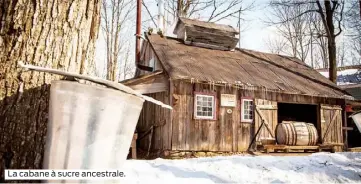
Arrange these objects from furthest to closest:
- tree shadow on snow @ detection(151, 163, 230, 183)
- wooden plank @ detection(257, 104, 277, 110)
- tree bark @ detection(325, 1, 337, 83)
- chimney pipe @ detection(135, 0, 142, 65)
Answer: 1. tree bark @ detection(325, 1, 337, 83)
2. chimney pipe @ detection(135, 0, 142, 65)
3. wooden plank @ detection(257, 104, 277, 110)
4. tree shadow on snow @ detection(151, 163, 230, 183)

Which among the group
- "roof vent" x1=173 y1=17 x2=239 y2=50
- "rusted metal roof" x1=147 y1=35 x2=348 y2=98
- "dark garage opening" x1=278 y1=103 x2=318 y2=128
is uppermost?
"roof vent" x1=173 y1=17 x2=239 y2=50

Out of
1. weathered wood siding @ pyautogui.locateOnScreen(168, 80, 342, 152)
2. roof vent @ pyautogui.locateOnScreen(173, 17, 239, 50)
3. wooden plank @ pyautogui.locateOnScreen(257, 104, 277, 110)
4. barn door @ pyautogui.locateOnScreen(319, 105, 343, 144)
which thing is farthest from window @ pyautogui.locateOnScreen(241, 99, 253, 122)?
roof vent @ pyautogui.locateOnScreen(173, 17, 239, 50)

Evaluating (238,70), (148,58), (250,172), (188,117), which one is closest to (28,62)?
(250,172)

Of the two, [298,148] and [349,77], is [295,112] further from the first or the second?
[349,77]

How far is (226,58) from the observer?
15453 mm

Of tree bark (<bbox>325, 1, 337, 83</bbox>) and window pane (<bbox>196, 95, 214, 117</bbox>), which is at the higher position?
tree bark (<bbox>325, 1, 337, 83</bbox>)

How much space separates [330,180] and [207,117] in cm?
600

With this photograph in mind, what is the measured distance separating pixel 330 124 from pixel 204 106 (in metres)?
7.35

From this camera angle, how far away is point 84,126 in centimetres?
170

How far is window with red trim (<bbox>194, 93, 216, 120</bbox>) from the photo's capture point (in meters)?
11.8

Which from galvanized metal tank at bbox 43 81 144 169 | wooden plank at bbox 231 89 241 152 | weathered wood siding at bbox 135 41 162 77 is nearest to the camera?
galvanized metal tank at bbox 43 81 144 169

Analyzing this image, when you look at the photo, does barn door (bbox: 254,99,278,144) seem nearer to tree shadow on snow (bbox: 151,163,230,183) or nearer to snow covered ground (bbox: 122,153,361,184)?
snow covered ground (bbox: 122,153,361,184)

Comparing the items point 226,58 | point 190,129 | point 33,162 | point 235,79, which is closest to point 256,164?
point 190,129

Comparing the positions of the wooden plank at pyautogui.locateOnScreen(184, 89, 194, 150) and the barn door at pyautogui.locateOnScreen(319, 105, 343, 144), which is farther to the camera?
the barn door at pyautogui.locateOnScreen(319, 105, 343, 144)
